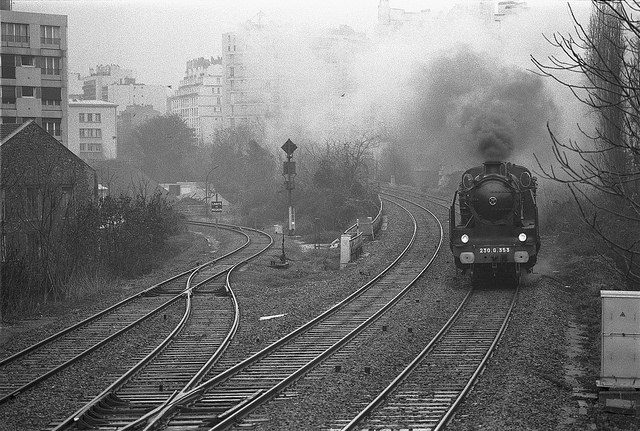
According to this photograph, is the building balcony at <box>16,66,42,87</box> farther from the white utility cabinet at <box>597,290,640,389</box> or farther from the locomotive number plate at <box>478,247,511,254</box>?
the white utility cabinet at <box>597,290,640,389</box>

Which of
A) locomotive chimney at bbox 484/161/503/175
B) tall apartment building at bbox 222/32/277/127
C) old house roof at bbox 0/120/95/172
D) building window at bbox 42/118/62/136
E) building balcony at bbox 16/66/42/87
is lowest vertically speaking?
locomotive chimney at bbox 484/161/503/175

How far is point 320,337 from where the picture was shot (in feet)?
54.1

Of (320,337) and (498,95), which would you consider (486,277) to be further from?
(498,95)

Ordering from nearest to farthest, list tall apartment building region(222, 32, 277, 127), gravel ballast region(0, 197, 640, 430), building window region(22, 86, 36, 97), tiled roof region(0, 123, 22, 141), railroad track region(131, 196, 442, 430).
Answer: railroad track region(131, 196, 442, 430), gravel ballast region(0, 197, 640, 430), tiled roof region(0, 123, 22, 141), building window region(22, 86, 36, 97), tall apartment building region(222, 32, 277, 127)

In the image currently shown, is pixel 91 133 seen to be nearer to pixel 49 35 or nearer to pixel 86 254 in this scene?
pixel 49 35

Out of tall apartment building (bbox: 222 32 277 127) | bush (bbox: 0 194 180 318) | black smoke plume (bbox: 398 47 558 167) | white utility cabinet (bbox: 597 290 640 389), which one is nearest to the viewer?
white utility cabinet (bbox: 597 290 640 389)

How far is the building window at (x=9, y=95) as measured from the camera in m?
42.9

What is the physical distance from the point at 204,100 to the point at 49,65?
271ft

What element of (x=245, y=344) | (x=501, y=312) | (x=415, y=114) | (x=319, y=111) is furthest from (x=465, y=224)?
(x=319, y=111)

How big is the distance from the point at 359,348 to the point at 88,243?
1295cm

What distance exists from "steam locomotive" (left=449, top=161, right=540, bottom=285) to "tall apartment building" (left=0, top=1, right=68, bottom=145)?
29.0 metres

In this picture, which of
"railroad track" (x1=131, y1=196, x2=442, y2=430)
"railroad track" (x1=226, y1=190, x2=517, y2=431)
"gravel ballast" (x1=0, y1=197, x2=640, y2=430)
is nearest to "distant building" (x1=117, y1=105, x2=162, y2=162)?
"gravel ballast" (x1=0, y1=197, x2=640, y2=430)

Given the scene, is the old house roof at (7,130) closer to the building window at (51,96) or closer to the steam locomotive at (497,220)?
the building window at (51,96)

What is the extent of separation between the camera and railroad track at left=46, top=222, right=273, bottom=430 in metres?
11.1
